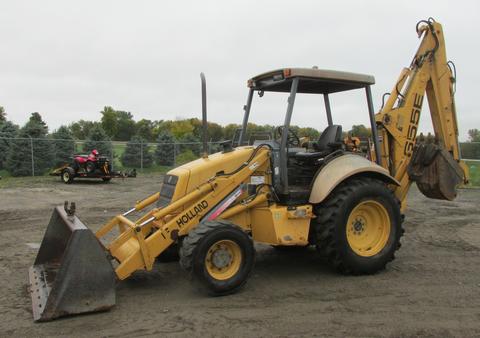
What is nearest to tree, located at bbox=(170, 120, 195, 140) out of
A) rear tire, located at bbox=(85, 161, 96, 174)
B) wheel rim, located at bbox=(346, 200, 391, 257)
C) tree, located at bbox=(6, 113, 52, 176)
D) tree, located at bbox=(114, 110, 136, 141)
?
tree, located at bbox=(114, 110, 136, 141)

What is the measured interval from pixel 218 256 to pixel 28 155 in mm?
19116

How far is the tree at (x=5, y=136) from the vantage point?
73.4ft

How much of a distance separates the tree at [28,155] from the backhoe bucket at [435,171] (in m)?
18.7

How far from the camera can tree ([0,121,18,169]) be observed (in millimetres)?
22359

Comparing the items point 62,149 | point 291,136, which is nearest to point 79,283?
point 291,136

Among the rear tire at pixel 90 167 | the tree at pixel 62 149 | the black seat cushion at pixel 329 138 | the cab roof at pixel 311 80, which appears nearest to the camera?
the cab roof at pixel 311 80

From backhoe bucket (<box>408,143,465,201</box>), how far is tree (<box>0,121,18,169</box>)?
18183 millimetres

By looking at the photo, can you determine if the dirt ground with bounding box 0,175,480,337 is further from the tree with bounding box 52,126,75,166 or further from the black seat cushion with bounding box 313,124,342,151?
the tree with bounding box 52,126,75,166

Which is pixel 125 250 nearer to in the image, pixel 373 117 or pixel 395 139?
pixel 373 117

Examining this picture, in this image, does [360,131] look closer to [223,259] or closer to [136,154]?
[223,259]

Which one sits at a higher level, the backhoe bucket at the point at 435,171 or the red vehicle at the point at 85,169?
the backhoe bucket at the point at 435,171

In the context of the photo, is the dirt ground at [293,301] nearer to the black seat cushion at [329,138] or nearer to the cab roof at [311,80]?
the black seat cushion at [329,138]

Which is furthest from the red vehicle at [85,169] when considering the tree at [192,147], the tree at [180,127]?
the tree at [180,127]

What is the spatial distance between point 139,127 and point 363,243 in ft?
121
